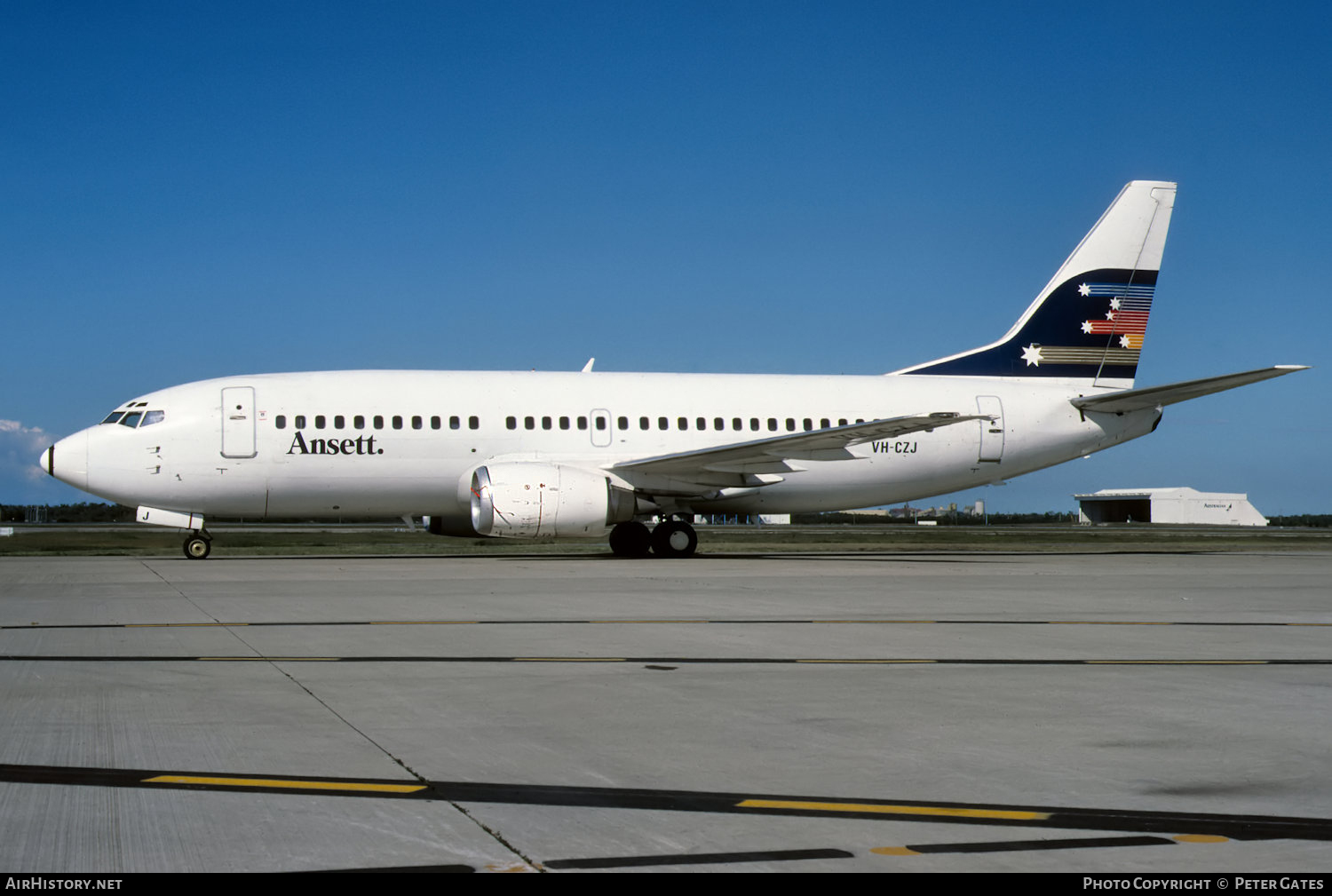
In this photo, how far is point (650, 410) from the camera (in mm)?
24750

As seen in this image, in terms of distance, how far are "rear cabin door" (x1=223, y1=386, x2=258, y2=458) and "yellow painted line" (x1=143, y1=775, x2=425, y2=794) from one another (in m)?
18.6

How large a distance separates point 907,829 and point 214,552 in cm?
2403

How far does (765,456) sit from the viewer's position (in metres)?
23.3

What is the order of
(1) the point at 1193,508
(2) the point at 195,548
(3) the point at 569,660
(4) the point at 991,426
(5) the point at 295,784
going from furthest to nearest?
1. (1) the point at 1193,508
2. (4) the point at 991,426
3. (2) the point at 195,548
4. (3) the point at 569,660
5. (5) the point at 295,784

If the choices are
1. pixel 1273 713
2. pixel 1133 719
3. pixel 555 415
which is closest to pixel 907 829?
pixel 1133 719

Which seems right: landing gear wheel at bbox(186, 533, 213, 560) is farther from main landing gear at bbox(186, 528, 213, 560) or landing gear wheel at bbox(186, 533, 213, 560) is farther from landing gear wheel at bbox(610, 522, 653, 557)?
landing gear wheel at bbox(610, 522, 653, 557)

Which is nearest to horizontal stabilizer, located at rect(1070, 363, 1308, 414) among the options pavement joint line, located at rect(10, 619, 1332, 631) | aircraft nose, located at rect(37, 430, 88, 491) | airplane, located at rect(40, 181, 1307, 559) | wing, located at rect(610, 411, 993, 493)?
airplane, located at rect(40, 181, 1307, 559)

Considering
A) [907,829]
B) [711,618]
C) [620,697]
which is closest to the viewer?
[907,829]

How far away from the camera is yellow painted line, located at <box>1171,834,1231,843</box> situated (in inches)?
160

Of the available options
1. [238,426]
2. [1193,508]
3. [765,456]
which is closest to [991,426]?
[765,456]

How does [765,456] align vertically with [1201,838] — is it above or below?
above

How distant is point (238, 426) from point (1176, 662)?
1818cm

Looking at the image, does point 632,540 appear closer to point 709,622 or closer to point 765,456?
point 765,456
